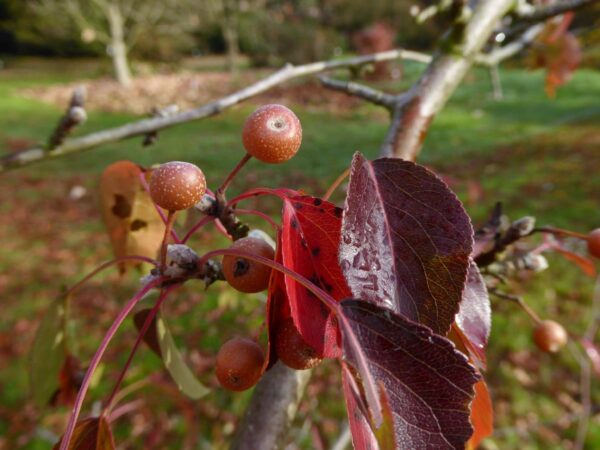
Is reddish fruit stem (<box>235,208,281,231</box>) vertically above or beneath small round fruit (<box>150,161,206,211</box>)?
beneath

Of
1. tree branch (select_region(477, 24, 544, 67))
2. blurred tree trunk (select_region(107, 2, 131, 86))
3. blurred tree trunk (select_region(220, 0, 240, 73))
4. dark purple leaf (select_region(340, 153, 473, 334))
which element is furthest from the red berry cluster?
blurred tree trunk (select_region(107, 2, 131, 86))

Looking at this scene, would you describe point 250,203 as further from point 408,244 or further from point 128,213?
point 408,244

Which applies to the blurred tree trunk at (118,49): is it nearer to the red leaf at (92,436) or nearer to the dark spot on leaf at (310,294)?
the red leaf at (92,436)

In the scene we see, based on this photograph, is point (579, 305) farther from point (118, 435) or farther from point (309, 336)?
point (309, 336)

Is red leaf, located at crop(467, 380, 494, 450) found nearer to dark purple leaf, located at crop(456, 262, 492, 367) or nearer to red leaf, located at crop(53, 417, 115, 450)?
dark purple leaf, located at crop(456, 262, 492, 367)

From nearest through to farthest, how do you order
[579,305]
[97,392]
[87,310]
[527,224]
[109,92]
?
[527,224]
[97,392]
[579,305]
[87,310]
[109,92]

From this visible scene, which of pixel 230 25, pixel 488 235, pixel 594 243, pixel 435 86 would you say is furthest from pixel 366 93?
pixel 230 25

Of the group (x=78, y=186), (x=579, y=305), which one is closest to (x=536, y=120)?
(x=579, y=305)
